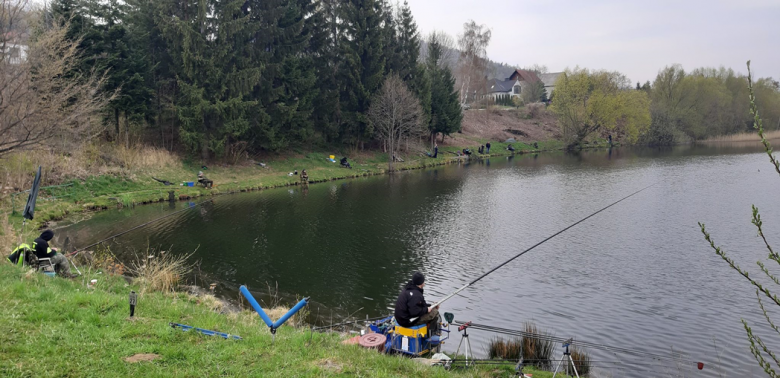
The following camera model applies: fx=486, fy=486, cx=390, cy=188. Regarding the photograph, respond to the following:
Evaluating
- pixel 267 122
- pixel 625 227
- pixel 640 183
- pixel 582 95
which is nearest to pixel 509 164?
pixel 640 183

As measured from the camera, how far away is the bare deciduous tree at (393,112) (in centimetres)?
4522

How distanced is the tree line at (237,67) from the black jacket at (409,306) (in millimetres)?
25858

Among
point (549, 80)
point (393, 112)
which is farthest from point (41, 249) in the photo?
point (549, 80)

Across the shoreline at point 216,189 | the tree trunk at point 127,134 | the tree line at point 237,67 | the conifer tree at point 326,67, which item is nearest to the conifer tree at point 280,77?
the tree line at point 237,67

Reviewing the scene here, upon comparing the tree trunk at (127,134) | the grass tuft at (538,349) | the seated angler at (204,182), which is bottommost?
the grass tuft at (538,349)

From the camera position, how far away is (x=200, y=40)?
35156 millimetres

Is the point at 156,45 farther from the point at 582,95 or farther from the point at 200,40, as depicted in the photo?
the point at 582,95

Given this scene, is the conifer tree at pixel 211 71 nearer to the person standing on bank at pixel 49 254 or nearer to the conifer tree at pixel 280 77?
the conifer tree at pixel 280 77

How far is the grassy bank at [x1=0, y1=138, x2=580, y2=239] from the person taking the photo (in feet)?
79.7

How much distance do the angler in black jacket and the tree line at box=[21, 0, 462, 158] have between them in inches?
1017

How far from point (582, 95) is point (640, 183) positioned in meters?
35.8

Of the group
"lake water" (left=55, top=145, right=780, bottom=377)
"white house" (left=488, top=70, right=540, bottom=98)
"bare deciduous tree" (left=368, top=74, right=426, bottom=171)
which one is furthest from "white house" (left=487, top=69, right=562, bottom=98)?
"lake water" (left=55, top=145, right=780, bottom=377)

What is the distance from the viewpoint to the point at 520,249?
19125 millimetres

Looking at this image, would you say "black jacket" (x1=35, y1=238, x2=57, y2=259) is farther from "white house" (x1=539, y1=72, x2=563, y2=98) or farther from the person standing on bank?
"white house" (x1=539, y1=72, x2=563, y2=98)
